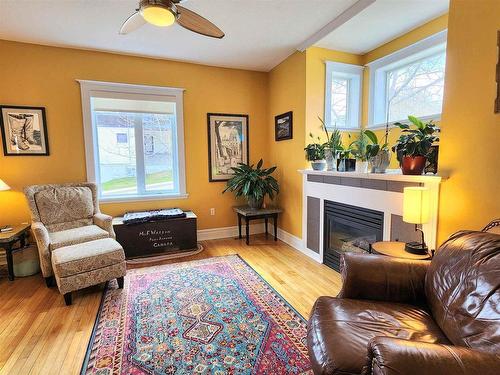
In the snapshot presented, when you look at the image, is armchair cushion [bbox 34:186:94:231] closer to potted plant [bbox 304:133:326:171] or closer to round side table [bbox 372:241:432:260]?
potted plant [bbox 304:133:326:171]

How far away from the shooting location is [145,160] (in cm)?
381

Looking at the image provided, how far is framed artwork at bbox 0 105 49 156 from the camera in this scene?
313 cm

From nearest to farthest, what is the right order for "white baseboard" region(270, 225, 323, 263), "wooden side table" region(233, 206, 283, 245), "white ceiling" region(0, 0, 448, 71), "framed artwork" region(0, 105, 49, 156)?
"white ceiling" region(0, 0, 448, 71) → "framed artwork" region(0, 105, 49, 156) → "white baseboard" region(270, 225, 323, 263) → "wooden side table" region(233, 206, 283, 245)

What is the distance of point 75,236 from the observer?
8.82 ft

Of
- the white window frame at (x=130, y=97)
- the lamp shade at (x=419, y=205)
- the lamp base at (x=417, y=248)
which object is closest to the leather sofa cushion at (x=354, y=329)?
the lamp base at (x=417, y=248)

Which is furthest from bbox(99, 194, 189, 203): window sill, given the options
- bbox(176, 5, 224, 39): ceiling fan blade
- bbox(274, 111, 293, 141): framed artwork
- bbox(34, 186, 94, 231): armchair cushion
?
bbox(176, 5, 224, 39): ceiling fan blade

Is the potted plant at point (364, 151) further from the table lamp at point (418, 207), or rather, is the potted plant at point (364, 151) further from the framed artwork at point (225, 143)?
the framed artwork at point (225, 143)

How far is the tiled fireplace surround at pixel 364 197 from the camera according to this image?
2080 mm

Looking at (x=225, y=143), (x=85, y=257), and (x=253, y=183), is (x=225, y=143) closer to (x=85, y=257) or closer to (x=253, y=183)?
(x=253, y=183)

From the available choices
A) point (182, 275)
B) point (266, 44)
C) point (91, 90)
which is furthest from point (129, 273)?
point (266, 44)

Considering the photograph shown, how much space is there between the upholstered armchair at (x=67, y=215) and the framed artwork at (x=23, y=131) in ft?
1.87

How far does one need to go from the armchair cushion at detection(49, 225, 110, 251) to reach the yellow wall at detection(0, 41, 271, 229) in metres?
0.80

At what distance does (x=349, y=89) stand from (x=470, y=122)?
198 centimetres

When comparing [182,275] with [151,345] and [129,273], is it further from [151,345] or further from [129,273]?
[151,345]
